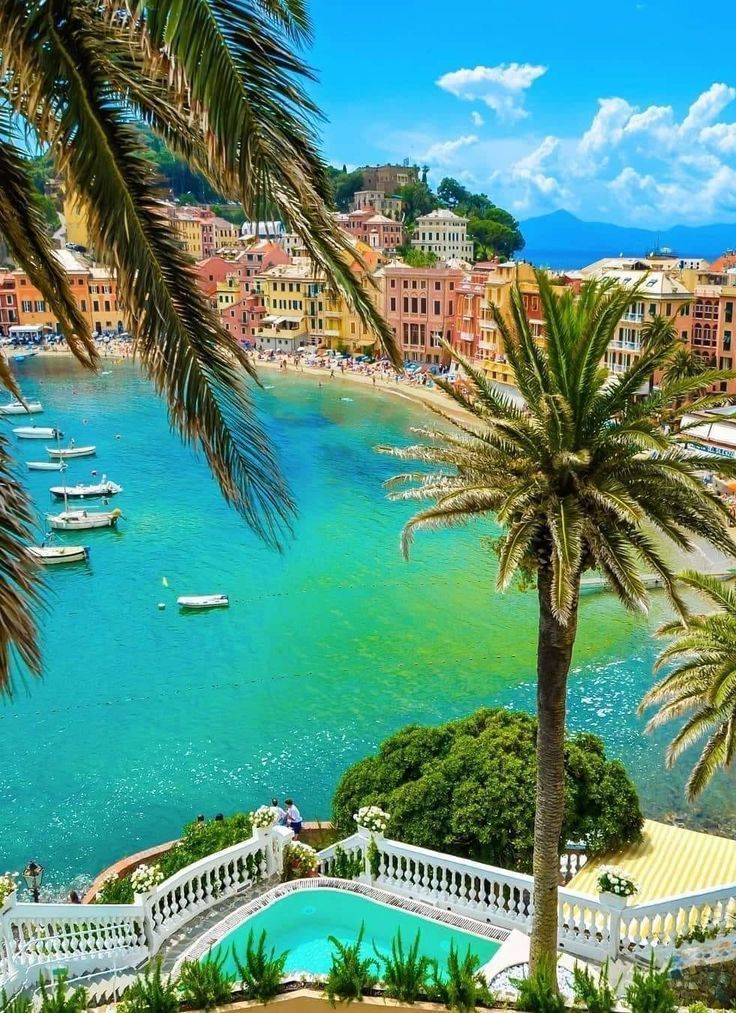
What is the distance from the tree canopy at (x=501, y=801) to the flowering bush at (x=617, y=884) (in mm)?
3411

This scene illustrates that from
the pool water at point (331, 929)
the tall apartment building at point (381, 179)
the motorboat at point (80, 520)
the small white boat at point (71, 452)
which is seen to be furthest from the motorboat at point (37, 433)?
the tall apartment building at point (381, 179)

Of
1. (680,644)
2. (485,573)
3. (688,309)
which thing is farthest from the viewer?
(688,309)

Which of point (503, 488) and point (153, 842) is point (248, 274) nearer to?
point (153, 842)

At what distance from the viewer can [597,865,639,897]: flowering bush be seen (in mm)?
10273

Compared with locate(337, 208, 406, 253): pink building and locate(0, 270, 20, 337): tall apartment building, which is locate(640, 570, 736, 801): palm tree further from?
locate(337, 208, 406, 253): pink building

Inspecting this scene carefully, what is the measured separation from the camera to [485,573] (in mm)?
38281

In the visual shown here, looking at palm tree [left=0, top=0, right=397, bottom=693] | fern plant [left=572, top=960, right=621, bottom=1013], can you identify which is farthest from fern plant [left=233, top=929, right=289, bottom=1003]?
palm tree [left=0, top=0, right=397, bottom=693]

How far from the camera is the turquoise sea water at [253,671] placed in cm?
2175

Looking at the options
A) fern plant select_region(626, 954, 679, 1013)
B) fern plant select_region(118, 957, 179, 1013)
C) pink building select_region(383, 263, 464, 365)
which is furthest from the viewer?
pink building select_region(383, 263, 464, 365)

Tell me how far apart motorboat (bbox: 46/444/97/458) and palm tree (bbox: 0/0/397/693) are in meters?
55.2

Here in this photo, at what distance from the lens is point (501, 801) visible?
14.1m

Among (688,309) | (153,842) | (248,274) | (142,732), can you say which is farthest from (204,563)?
(248,274)

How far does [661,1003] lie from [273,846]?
6.68 meters

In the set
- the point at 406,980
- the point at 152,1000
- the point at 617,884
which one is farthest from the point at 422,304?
the point at 152,1000
